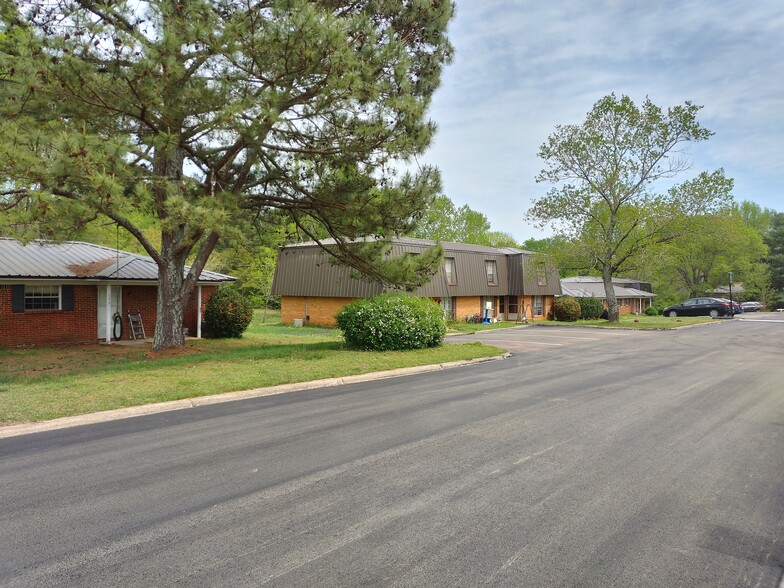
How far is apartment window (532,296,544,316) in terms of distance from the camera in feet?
125

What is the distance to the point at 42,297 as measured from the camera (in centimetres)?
1727


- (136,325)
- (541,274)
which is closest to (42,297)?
(136,325)

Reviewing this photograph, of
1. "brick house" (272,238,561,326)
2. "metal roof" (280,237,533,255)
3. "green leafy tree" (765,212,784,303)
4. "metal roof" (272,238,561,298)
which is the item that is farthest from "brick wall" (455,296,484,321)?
"green leafy tree" (765,212,784,303)

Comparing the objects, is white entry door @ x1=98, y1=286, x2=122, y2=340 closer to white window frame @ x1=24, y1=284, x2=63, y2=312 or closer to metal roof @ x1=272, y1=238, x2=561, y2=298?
white window frame @ x1=24, y1=284, x2=63, y2=312

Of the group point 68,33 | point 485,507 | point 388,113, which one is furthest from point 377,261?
point 485,507

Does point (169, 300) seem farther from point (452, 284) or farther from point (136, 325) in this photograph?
point (452, 284)

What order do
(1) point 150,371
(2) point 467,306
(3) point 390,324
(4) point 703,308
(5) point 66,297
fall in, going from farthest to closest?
(4) point 703,308 < (2) point 467,306 < (5) point 66,297 < (3) point 390,324 < (1) point 150,371

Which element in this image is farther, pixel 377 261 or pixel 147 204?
pixel 377 261

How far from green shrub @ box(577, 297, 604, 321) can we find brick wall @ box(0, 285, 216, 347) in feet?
95.5

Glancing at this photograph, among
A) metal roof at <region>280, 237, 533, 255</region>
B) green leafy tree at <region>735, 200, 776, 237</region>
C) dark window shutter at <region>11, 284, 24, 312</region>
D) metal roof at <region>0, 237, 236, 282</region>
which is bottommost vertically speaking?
dark window shutter at <region>11, 284, 24, 312</region>

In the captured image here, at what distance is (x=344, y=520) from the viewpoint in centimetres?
395

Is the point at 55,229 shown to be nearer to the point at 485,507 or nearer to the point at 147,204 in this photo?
the point at 147,204

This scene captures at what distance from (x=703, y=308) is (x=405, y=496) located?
45657 mm

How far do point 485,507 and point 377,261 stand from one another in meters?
11.7
